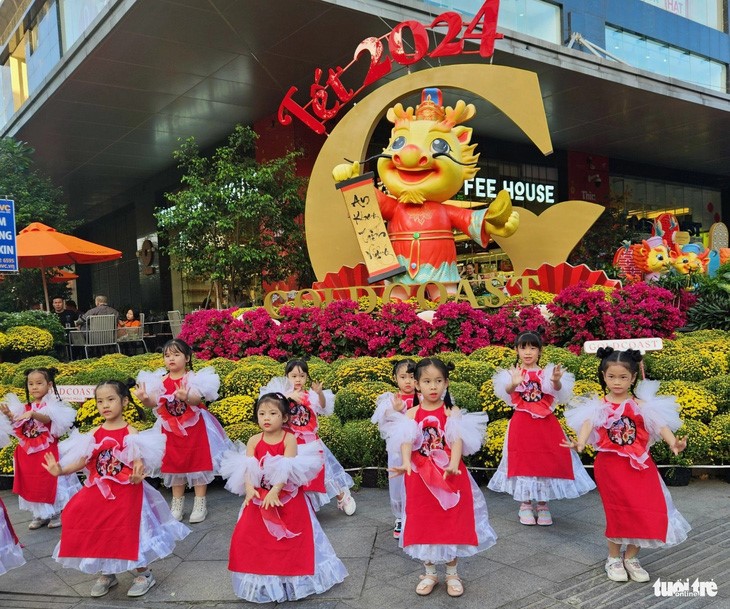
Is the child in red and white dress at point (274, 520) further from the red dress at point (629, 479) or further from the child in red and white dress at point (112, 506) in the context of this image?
the red dress at point (629, 479)

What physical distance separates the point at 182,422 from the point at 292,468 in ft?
5.63

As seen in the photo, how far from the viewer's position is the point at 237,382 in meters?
6.33

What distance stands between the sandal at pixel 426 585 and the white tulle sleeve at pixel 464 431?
2.20 feet

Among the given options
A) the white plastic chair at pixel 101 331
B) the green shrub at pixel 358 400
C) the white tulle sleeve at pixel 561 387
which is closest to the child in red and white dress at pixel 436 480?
the white tulle sleeve at pixel 561 387

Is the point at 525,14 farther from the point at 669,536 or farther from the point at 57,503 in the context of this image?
the point at 57,503

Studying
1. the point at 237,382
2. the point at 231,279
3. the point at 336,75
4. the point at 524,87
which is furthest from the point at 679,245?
the point at 237,382

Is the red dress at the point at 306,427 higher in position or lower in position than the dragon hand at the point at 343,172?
lower

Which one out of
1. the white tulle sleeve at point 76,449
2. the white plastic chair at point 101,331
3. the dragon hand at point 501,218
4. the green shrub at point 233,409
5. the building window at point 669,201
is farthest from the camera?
the building window at point 669,201

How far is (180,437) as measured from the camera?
4.61m

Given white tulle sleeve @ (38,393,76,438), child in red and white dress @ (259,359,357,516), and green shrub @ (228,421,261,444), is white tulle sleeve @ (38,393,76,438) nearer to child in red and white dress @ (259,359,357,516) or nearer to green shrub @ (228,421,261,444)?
green shrub @ (228,421,261,444)

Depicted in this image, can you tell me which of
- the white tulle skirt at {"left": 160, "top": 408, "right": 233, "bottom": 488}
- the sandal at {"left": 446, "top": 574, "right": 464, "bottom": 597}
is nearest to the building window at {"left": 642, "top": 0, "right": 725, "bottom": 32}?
the white tulle skirt at {"left": 160, "top": 408, "right": 233, "bottom": 488}

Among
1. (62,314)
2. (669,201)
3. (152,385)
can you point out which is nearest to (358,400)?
(152,385)

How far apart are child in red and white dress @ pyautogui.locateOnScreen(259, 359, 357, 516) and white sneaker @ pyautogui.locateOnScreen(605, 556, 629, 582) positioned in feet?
5.83

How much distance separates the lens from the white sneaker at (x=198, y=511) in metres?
4.61
